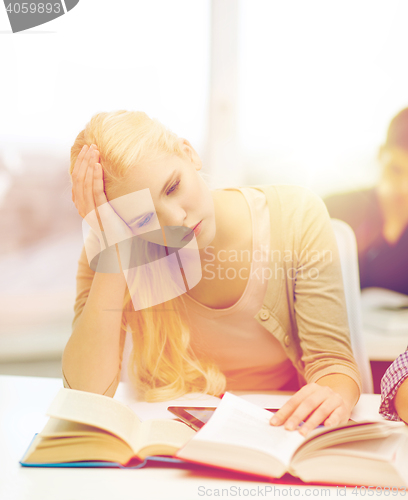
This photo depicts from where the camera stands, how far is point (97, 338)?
2.89 feet

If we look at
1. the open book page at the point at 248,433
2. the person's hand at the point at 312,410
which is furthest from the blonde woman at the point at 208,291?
the open book page at the point at 248,433

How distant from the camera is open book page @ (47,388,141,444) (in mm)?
575

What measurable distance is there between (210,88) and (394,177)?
1.74 feet

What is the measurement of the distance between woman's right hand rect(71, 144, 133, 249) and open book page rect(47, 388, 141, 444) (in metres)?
0.35

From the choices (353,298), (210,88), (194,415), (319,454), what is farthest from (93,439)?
(210,88)

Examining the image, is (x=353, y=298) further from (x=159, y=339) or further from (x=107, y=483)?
(x=107, y=483)

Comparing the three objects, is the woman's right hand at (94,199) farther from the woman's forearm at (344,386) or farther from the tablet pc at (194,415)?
the woman's forearm at (344,386)

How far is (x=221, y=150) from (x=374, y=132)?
377 millimetres

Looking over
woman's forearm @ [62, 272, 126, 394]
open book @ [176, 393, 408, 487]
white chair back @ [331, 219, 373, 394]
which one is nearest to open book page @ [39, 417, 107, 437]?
open book @ [176, 393, 408, 487]

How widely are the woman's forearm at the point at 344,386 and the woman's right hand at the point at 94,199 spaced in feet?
1.59

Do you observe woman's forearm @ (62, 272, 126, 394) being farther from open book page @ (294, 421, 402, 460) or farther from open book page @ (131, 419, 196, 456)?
open book page @ (294, 421, 402, 460)

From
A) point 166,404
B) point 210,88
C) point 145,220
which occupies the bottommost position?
point 166,404

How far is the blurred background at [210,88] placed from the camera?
1.01m

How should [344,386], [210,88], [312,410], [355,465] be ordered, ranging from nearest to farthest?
1. [355,465]
2. [312,410]
3. [344,386]
4. [210,88]
